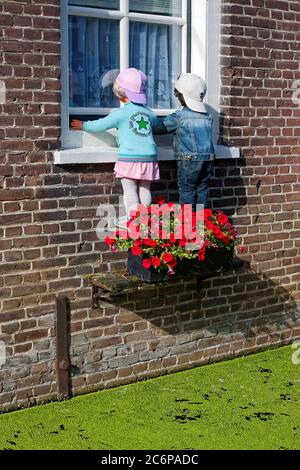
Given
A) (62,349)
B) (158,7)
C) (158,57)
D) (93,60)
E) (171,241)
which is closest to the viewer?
(171,241)

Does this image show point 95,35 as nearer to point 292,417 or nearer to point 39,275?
point 39,275

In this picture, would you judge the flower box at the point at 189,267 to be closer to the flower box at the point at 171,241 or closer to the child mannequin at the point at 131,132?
the flower box at the point at 171,241

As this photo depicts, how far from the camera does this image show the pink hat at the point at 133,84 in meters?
5.54

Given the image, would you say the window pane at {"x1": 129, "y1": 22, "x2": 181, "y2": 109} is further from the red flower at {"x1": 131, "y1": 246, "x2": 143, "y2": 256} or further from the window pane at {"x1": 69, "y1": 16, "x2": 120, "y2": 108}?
the red flower at {"x1": 131, "y1": 246, "x2": 143, "y2": 256}

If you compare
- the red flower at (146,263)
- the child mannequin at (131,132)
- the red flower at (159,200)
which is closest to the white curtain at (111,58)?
the child mannequin at (131,132)

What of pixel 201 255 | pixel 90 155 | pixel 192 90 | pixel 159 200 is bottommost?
pixel 201 255

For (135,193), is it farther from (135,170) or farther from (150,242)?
(150,242)

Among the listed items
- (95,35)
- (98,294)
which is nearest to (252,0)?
(95,35)

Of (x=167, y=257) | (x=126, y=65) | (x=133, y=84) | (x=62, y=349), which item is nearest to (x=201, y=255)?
(x=167, y=257)

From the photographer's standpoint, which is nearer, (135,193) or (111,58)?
(135,193)

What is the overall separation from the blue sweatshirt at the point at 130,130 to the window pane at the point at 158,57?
0.66 m

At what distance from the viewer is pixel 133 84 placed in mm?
5535

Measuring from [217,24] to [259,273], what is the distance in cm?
→ 212

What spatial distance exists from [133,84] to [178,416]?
2.35 metres
